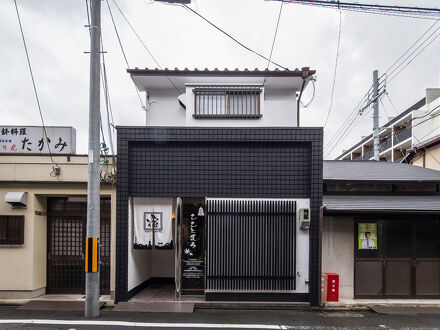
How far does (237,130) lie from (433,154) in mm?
11204

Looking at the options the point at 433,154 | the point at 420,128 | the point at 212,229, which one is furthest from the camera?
the point at 420,128

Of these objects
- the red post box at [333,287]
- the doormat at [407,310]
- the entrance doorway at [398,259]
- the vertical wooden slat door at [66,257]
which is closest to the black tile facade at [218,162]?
the vertical wooden slat door at [66,257]

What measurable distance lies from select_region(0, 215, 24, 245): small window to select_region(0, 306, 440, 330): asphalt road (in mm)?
1866

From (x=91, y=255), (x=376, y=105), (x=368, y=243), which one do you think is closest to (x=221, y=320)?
(x=91, y=255)

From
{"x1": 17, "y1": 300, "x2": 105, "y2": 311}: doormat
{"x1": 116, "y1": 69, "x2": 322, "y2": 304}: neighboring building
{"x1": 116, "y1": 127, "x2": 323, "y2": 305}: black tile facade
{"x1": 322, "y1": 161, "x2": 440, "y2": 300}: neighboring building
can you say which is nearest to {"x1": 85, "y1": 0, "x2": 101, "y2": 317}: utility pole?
{"x1": 17, "y1": 300, "x2": 105, "y2": 311}: doormat

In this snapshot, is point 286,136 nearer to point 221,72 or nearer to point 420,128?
point 221,72

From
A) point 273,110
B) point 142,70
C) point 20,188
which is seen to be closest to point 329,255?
point 273,110

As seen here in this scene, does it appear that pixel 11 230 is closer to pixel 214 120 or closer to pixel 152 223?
pixel 152 223

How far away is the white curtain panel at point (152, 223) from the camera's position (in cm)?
812

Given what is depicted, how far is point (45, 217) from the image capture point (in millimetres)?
8680

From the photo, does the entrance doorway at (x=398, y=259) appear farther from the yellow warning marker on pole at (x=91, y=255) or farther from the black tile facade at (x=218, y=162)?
the yellow warning marker on pole at (x=91, y=255)

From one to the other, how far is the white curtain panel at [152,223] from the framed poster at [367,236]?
595 cm

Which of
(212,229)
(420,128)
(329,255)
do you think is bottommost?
(329,255)

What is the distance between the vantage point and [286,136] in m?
8.17
